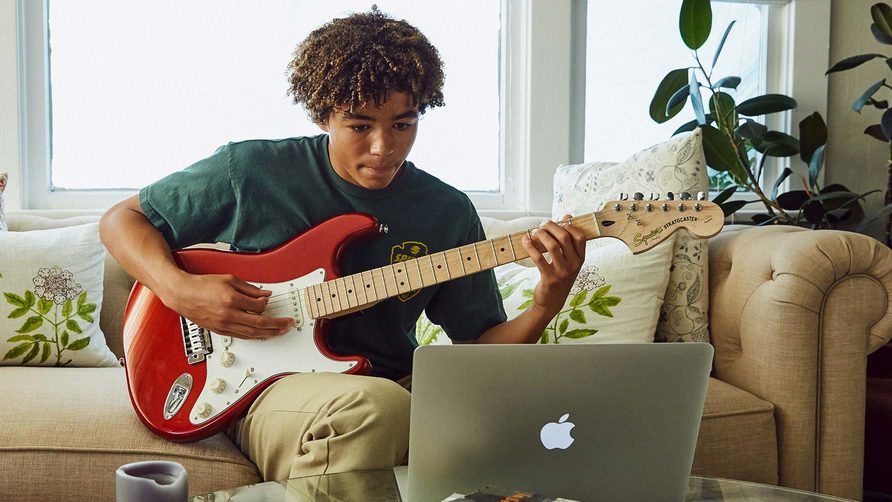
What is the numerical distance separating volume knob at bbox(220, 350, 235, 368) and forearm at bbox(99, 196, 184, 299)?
145 millimetres

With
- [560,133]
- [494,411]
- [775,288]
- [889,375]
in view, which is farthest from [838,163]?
[494,411]

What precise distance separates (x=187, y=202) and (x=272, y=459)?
0.50 m

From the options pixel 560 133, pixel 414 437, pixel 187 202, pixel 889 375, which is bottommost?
pixel 889 375

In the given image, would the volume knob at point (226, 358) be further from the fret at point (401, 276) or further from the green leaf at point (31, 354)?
the green leaf at point (31, 354)

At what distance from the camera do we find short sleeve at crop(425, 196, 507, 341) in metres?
1.54

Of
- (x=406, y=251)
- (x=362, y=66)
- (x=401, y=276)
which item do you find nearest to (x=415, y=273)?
(x=401, y=276)

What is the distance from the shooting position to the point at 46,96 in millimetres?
2354

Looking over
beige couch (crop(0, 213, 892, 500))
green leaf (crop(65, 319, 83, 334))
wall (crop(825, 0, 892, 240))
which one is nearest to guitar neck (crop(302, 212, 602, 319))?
beige couch (crop(0, 213, 892, 500))

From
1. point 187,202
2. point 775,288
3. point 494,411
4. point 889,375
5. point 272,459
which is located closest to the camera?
point 494,411

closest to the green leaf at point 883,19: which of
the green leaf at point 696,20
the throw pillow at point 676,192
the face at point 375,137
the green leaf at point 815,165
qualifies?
the green leaf at point 815,165

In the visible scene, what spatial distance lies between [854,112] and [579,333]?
1.68 meters

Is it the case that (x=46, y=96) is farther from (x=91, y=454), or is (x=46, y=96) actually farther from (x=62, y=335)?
(x=91, y=454)

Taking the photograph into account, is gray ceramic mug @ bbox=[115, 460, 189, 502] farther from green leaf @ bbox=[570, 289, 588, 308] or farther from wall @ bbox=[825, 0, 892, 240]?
wall @ bbox=[825, 0, 892, 240]

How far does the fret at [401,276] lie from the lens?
133cm
